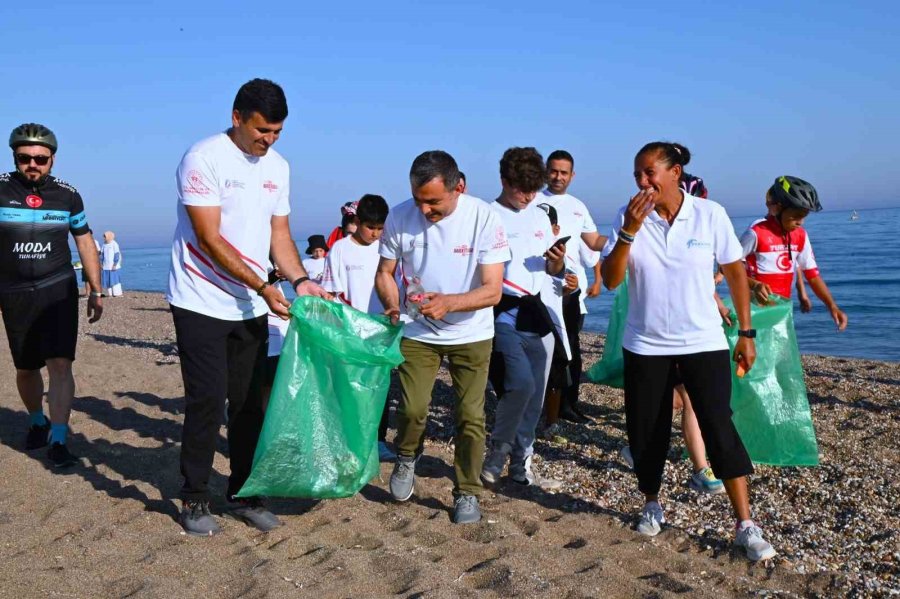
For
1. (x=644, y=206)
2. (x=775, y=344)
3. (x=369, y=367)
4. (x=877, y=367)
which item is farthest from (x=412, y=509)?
(x=877, y=367)

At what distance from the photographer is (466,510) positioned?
14.1 feet

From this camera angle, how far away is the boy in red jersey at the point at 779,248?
5328 millimetres

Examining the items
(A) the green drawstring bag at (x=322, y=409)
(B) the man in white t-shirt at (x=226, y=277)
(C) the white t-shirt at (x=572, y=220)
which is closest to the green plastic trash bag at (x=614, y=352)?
(C) the white t-shirt at (x=572, y=220)

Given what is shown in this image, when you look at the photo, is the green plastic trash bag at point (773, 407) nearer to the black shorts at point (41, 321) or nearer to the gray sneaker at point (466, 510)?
the gray sneaker at point (466, 510)

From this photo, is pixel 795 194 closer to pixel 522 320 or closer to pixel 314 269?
pixel 522 320

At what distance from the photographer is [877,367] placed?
385 inches

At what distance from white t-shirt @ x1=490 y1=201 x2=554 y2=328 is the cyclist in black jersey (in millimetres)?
2528

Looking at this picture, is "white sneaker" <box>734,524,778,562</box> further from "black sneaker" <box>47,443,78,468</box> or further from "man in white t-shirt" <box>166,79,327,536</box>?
"black sneaker" <box>47,443,78,468</box>

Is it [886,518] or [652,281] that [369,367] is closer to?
[652,281]

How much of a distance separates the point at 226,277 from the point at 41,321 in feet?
6.58

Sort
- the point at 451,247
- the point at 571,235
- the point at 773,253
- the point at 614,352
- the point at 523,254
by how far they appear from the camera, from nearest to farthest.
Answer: the point at 451,247
the point at 523,254
the point at 773,253
the point at 571,235
the point at 614,352

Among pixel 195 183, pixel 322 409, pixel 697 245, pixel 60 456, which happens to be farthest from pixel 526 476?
pixel 60 456

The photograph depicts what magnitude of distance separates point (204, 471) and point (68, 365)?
5.89 ft

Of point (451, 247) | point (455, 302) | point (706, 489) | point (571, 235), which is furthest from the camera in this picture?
point (571, 235)
